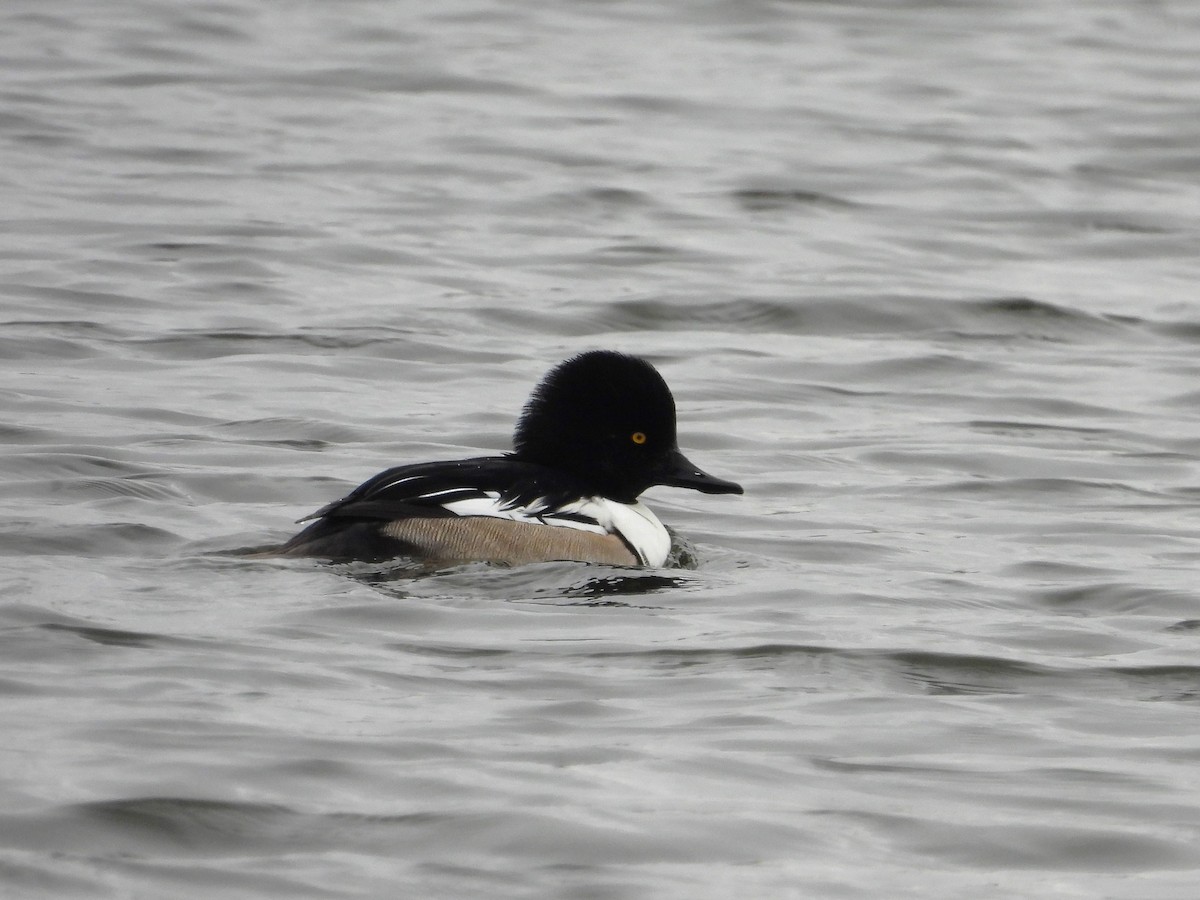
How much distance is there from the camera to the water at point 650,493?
5.06 m

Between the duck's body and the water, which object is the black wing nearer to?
the duck's body

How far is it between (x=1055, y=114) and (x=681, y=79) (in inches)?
133

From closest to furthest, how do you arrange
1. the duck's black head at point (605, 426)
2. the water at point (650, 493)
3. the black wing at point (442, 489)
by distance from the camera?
1. the water at point (650, 493)
2. the black wing at point (442, 489)
3. the duck's black head at point (605, 426)

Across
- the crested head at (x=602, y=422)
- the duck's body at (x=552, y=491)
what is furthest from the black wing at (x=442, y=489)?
the crested head at (x=602, y=422)

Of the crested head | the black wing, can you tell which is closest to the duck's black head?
the crested head

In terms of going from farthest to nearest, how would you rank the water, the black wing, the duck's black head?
the duck's black head → the black wing → the water

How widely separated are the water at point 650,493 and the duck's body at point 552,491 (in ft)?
0.50

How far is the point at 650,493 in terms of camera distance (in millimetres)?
9516

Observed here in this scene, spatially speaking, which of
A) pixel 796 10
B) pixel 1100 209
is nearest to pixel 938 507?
pixel 1100 209

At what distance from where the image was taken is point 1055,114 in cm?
1895

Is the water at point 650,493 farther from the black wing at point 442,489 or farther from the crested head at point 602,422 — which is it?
the crested head at point 602,422

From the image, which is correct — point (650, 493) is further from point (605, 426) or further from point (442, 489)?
point (442, 489)

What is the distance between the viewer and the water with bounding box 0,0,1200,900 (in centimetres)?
506

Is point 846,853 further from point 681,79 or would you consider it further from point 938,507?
point 681,79
